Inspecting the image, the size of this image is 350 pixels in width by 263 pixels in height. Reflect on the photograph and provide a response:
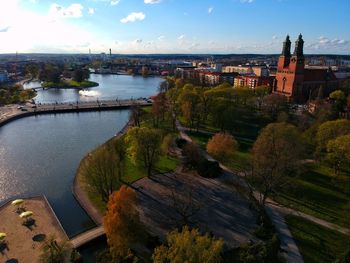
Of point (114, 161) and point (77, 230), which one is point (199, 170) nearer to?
point (114, 161)

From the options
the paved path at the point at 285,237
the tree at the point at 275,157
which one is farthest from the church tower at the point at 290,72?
the paved path at the point at 285,237

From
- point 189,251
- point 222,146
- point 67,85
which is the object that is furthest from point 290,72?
point 67,85

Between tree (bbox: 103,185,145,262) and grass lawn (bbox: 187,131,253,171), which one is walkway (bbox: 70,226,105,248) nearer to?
tree (bbox: 103,185,145,262)

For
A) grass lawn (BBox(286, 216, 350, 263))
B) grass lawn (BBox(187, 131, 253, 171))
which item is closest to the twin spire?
grass lawn (BBox(187, 131, 253, 171))

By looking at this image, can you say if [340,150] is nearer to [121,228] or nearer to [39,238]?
[121,228]

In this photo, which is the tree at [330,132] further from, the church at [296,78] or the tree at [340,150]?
the church at [296,78]

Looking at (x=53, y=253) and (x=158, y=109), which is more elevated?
(x=158, y=109)

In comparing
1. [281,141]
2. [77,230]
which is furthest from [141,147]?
[281,141]
